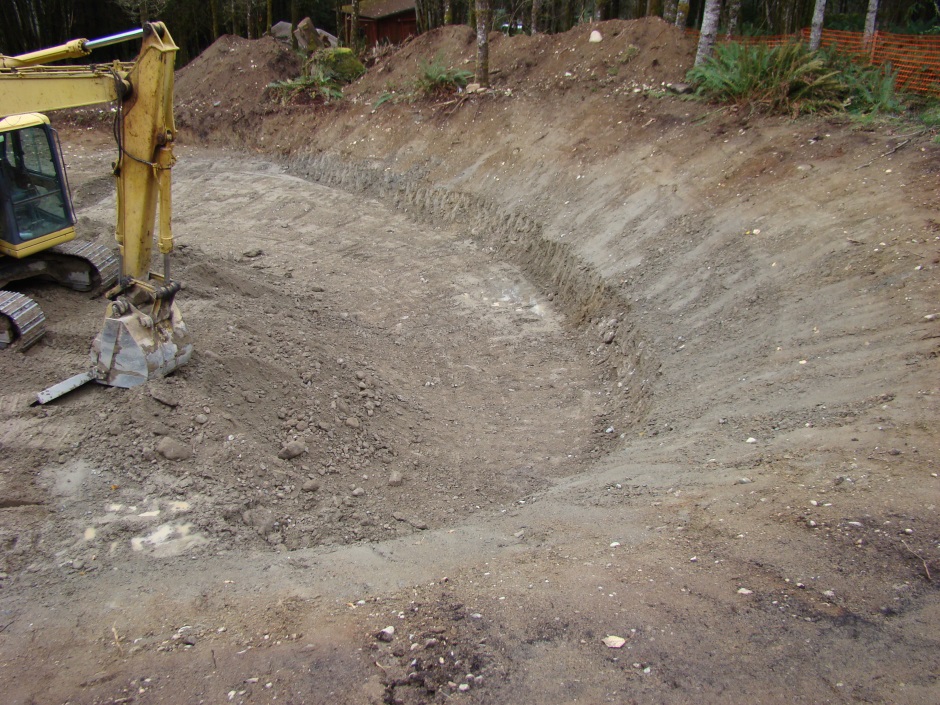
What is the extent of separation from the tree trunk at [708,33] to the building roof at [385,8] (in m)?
17.4

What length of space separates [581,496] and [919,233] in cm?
532

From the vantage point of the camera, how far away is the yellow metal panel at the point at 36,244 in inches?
359

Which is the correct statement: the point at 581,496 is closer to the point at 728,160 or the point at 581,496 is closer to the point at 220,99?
the point at 728,160

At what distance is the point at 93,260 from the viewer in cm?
991

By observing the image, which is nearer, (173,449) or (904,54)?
(173,449)

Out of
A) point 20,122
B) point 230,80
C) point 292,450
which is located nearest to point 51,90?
point 20,122

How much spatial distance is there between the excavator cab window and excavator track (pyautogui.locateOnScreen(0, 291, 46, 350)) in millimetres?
1166

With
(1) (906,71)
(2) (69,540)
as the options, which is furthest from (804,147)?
(2) (69,540)

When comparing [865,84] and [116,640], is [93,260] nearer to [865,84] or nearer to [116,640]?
[116,640]

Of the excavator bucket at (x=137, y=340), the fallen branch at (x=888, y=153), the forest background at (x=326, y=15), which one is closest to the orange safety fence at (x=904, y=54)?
the fallen branch at (x=888, y=153)

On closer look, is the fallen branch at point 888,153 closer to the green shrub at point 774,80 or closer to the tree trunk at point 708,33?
the green shrub at point 774,80

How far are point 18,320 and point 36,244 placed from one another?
1.61 m

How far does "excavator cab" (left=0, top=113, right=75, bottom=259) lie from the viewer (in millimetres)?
8914

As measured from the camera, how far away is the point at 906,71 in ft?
39.4
